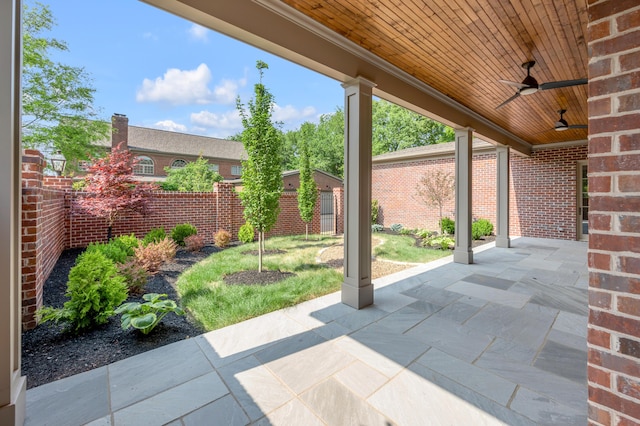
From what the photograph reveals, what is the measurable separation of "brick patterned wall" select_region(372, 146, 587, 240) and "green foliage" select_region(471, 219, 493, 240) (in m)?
0.58

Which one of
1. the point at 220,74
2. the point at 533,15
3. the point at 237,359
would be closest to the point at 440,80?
the point at 533,15

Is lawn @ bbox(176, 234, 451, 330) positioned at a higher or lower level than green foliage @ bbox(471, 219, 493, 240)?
lower

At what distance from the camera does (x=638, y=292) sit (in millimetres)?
1021

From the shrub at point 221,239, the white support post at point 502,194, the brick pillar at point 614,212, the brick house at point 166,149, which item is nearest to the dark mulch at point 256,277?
the shrub at point 221,239

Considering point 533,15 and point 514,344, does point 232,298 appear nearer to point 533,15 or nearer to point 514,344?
point 514,344

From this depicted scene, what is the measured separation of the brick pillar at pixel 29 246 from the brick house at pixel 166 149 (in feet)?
60.6

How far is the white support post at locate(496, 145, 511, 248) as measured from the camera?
750 centimetres

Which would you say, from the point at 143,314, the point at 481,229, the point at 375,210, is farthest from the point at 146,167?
the point at 481,229

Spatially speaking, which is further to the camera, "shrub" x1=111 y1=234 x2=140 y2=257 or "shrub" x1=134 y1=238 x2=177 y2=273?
"shrub" x1=111 y1=234 x2=140 y2=257

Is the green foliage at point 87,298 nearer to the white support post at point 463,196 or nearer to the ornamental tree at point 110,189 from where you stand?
the ornamental tree at point 110,189

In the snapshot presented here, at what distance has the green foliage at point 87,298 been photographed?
2711mm

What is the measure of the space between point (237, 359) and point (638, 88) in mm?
2882

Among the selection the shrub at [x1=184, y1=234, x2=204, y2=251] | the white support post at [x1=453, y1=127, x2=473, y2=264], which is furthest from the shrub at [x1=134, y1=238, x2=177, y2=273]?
the white support post at [x1=453, y1=127, x2=473, y2=264]

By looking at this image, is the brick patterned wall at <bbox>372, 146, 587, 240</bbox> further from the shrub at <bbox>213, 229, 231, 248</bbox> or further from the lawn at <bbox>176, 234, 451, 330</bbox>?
the shrub at <bbox>213, 229, 231, 248</bbox>
